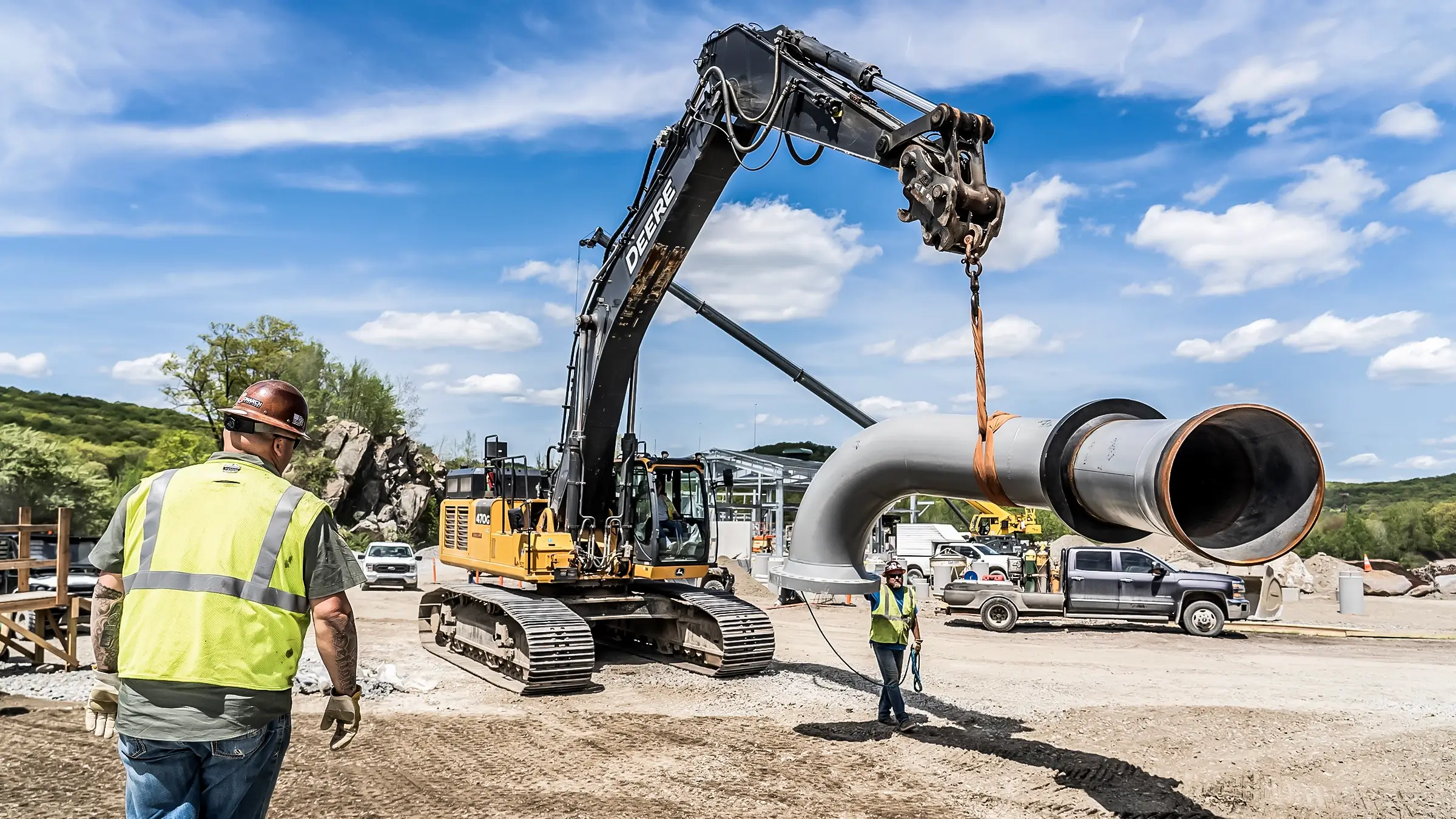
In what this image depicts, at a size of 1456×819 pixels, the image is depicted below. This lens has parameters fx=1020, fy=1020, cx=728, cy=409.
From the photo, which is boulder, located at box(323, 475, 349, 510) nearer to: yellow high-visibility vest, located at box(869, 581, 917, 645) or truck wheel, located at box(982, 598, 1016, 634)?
truck wheel, located at box(982, 598, 1016, 634)

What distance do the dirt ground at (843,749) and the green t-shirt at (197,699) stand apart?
13.8 feet

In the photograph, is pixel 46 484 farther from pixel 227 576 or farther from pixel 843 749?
pixel 227 576

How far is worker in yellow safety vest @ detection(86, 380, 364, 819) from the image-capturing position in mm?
3164

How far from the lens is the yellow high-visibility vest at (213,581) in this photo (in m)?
3.18

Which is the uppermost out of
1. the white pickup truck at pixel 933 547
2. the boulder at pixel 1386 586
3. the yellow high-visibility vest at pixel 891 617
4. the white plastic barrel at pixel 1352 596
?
the yellow high-visibility vest at pixel 891 617

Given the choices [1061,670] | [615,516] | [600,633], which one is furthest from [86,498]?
[1061,670]

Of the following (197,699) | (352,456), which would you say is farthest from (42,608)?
(352,456)

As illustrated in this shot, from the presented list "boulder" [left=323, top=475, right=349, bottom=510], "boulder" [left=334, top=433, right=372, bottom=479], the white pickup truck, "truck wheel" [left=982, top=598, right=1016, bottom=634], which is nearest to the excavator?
"truck wheel" [left=982, top=598, right=1016, bottom=634]

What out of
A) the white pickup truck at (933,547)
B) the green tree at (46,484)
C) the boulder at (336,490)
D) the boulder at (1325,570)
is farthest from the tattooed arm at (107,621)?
the boulder at (336,490)

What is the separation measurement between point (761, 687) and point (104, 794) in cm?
678

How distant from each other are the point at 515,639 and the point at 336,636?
29.9ft

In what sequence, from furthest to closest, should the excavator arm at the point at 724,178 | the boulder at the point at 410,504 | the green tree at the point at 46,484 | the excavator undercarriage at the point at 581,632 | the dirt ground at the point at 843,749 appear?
the boulder at the point at 410,504 < the green tree at the point at 46,484 < the excavator undercarriage at the point at 581,632 < the dirt ground at the point at 843,749 < the excavator arm at the point at 724,178

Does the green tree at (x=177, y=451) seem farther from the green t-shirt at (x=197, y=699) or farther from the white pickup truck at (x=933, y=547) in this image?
the green t-shirt at (x=197, y=699)

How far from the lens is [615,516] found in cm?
1285
